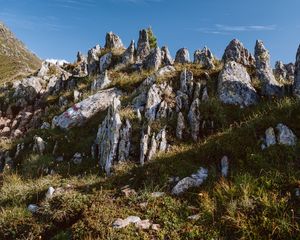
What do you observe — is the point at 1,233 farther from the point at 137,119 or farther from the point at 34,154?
the point at 137,119

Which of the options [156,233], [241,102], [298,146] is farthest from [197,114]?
[156,233]

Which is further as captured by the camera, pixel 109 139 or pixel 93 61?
pixel 93 61

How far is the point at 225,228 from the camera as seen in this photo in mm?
8227

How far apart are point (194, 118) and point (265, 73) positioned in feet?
20.0

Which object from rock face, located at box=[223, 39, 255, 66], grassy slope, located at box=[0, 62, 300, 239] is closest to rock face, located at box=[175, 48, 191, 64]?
rock face, located at box=[223, 39, 255, 66]

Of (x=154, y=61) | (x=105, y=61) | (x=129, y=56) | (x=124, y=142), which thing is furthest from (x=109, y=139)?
(x=105, y=61)

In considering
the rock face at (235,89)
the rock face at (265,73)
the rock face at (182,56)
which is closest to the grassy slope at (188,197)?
the rock face at (235,89)

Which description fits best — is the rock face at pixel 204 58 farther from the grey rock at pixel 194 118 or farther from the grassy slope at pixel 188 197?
the grassy slope at pixel 188 197

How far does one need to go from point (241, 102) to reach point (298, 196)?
7962 millimetres

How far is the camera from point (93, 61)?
30359mm

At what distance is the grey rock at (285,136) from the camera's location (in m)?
11.0

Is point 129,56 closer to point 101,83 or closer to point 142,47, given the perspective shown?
point 142,47

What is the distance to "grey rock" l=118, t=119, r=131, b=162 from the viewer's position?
13.7 meters

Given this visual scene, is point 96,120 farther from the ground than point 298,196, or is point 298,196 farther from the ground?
point 96,120
